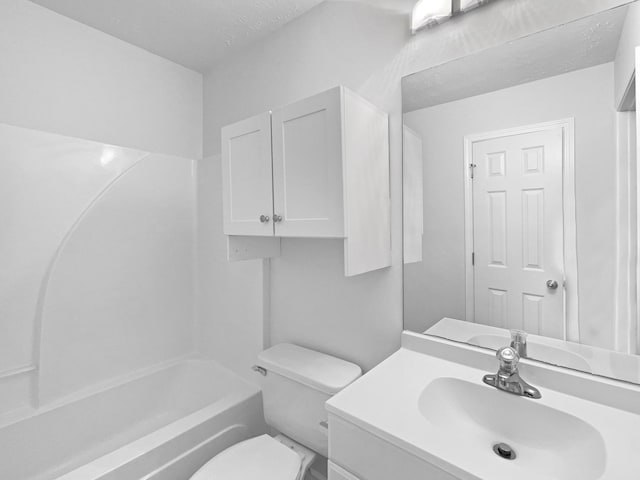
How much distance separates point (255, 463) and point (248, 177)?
118 centimetres

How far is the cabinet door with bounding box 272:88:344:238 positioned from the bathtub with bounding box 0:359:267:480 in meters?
1.01

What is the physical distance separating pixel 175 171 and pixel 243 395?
1.45 m

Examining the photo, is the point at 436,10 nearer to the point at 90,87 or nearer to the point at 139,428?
the point at 90,87

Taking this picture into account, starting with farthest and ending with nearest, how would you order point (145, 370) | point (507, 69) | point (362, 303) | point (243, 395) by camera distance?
point (145, 370) → point (243, 395) → point (362, 303) → point (507, 69)

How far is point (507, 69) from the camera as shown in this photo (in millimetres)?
1090

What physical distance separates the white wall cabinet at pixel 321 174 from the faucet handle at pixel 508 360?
52 centimetres

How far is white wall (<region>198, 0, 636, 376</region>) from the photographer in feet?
3.96

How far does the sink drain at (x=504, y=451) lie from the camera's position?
2.88 feet

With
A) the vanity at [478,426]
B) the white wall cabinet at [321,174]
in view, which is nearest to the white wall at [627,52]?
the white wall cabinet at [321,174]

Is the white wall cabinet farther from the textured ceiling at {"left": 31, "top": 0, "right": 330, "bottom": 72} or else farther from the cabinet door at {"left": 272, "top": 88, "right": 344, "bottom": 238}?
the textured ceiling at {"left": 31, "top": 0, "right": 330, "bottom": 72}

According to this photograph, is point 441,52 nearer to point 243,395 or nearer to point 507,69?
point 507,69

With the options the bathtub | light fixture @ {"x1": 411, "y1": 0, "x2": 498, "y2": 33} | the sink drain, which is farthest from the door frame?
the bathtub

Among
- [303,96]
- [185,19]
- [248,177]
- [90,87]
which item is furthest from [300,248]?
[90,87]

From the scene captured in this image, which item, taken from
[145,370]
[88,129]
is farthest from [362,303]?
[88,129]
